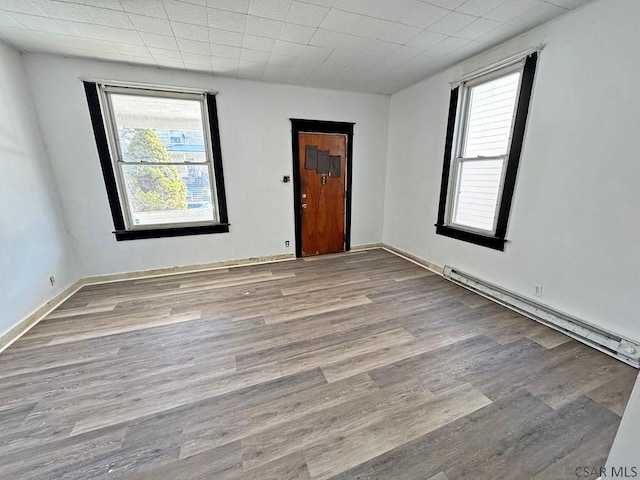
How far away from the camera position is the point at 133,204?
3.41 metres

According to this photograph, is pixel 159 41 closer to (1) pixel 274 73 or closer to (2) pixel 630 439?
(1) pixel 274 73

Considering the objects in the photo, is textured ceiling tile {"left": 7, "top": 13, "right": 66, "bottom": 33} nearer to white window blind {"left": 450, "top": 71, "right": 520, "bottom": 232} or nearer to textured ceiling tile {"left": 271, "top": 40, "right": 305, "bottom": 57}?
textured ceiling tile {"left": 271, "top": 40, "right": 305, "bottom": 57}

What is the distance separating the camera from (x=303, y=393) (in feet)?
5.49

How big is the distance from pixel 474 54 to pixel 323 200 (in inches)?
102

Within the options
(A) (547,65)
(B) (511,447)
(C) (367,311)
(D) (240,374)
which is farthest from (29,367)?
(A) (547,65)

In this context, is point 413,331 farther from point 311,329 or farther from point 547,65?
point 547,65

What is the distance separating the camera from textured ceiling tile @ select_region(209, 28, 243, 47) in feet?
7.53

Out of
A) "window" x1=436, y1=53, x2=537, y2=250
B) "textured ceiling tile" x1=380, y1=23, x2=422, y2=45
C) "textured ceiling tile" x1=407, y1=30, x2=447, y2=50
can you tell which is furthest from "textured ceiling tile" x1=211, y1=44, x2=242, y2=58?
"window" x1=436, y1=53, x2=537, y2=250

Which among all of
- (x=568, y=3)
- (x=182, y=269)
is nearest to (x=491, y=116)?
(x=568, y=3)

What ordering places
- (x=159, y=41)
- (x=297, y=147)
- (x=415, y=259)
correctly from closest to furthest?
1. (x=159, y=41)
2. (x=297, y=147)
3. (x=415, y=259)

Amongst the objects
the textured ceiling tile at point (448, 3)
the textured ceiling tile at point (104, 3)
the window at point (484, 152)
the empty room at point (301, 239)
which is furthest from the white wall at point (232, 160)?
the textured ceiling tile at point (448, 3)

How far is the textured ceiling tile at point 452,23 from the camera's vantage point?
2113 mm

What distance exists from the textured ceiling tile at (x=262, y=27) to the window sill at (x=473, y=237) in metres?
2.91

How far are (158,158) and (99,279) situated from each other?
5.83 ft
